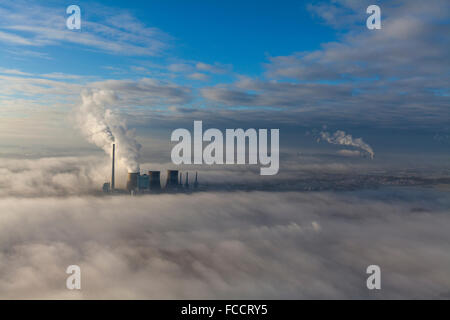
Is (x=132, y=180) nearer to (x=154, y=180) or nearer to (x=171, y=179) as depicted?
(x=154, y=180)

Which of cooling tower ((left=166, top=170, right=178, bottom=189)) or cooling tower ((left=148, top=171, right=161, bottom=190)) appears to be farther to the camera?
cooling tower ((left=166, top=170, right=178, bottom=189))

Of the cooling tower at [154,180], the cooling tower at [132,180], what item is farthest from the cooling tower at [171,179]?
the cooling tower at [132,180]

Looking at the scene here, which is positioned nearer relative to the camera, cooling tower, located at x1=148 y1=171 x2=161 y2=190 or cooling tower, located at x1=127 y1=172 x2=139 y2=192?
cooling tower, located at x1=148 y1=171 x2=161 y2=190

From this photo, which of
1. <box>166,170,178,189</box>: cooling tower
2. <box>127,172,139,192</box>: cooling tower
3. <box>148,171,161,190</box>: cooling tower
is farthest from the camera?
<box>166,170,178,189</box>: cooling tower

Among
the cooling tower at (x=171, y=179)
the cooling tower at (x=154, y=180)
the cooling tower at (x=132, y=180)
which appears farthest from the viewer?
the cooling tower at (x=171, y=179)

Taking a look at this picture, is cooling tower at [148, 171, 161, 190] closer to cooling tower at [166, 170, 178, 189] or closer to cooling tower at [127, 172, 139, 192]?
cooling tower at [127, 172, 139, 192]

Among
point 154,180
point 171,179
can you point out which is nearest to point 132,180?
point 154,180

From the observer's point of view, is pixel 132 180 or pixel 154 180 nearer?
pixel 132 180

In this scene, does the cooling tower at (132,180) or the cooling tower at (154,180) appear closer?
the cooling tower at (154,180)

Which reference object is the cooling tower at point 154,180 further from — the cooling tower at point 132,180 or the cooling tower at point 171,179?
the cooling tower at point 171,179

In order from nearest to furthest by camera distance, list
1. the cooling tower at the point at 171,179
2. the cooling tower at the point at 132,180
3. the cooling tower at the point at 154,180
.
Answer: the cooling tower at the point at 154,180, the cooling tower at the point at 132,180, the cooling tower at the point at 171,179

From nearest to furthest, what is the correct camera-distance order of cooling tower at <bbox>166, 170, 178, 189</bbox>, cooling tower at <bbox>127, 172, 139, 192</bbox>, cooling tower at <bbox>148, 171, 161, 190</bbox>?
cooling tower at <bbox>148, 171, 161, 190</bbox> → cooling tower at <bbox>127, 172, 139, 192</bbox> → cooling tower at <bbox>166, 170, 178, 189</bbox>

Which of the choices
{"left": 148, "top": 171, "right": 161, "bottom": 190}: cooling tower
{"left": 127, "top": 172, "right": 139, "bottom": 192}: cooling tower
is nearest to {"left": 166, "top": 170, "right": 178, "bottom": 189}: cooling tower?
{"left": 148, "top": 171, "right": 161, "bottom": 190}: cooling tower
